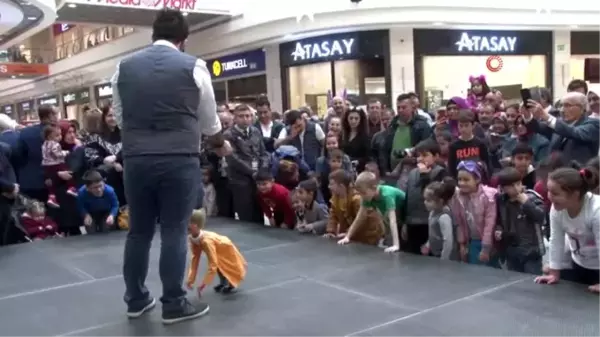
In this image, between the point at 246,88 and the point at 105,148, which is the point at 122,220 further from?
the point at 246,88

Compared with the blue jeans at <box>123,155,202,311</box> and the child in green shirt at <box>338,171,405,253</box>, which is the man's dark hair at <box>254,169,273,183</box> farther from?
the blue jeans at <box>123,155,202,311</box>

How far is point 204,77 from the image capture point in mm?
3328

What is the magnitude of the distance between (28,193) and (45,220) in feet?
1.14

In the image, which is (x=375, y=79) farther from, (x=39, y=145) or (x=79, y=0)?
(x=39, y=145)

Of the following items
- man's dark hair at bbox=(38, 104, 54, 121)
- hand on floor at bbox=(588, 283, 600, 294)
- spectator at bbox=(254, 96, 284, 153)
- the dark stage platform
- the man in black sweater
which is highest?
man's dark hair at bbox=(38, 104, 54, 121)

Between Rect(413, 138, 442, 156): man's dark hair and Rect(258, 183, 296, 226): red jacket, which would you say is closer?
Rect(413, 138, 442, 156): man's dark hair

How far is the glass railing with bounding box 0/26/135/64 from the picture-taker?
68.1ft

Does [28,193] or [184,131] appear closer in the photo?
[184,131]

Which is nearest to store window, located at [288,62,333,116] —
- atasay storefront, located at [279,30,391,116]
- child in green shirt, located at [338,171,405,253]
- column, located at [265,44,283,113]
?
atasay storefront, located at [279,30,391,116]

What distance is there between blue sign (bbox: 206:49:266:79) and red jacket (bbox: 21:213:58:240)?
9291 mm

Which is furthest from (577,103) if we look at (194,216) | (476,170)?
(194,216)

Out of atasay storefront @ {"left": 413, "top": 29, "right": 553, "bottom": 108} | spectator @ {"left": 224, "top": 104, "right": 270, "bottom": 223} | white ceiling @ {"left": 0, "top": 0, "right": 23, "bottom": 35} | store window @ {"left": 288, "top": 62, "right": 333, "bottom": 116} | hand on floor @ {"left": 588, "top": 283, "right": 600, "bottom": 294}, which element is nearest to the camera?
hand on floor @ {"left": 588, "top": 283, "right": 600, "bottom": 294}

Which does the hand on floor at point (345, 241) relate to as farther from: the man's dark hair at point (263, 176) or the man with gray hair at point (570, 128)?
the man with gray hair at point (570, 128)

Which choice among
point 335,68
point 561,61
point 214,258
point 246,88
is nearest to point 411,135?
point 214,258
